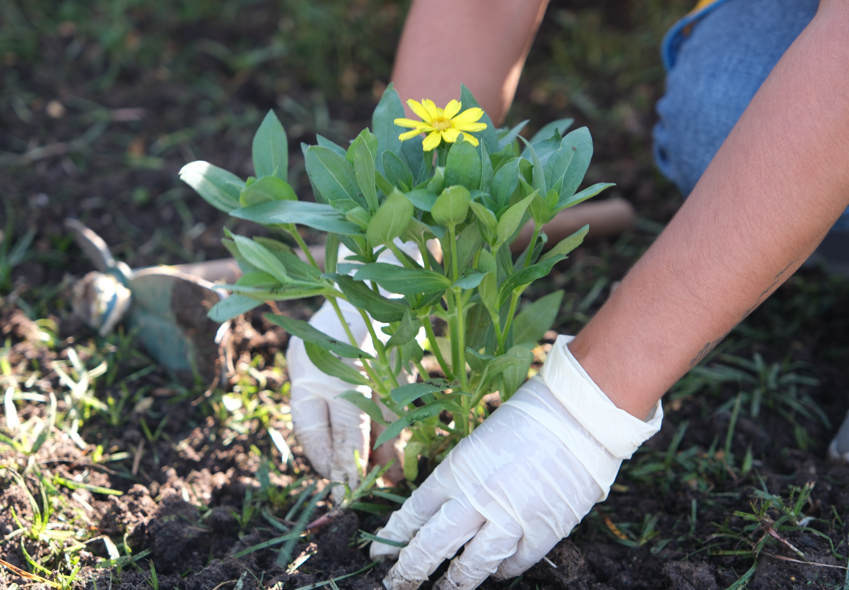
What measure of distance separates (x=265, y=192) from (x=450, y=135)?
0.87 ft

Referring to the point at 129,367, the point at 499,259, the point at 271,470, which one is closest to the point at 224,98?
the point at 129,367

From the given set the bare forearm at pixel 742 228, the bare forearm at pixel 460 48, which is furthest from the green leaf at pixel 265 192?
the bare forearm at pixel 460 48

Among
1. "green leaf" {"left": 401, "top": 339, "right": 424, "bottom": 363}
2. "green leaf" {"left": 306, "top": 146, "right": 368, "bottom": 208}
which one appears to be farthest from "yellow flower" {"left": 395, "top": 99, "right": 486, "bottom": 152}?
"green leaf" {"left": 401, "top": 339, "right": 424, "bottom": 363}

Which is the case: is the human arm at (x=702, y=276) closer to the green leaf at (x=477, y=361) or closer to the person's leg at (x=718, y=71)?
the green leaf at (x=477, y=361)

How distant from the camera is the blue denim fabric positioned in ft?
5.08

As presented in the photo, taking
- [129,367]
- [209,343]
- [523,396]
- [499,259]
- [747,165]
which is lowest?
[129,367]

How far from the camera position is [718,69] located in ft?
5.39

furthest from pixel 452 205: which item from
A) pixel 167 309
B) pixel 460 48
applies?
pixel 167 309

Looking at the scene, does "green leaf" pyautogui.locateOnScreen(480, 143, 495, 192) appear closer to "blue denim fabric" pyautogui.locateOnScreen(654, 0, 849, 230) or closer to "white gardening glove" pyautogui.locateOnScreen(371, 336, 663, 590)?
"white gardening glove" pyautogui.locateOnScreen(371, 336, 663, 590)

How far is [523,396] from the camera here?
110 cm

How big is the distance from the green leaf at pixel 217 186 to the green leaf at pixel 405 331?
30cm

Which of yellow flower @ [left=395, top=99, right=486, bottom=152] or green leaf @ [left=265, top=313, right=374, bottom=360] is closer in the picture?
yellow flower @ [left=395, top=99, right=486, bottom=152]

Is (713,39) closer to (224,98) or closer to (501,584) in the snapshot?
(501,584)

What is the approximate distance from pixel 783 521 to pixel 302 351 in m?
0.93
